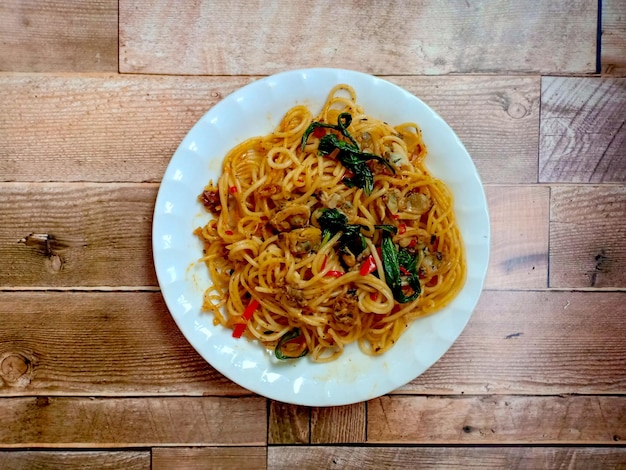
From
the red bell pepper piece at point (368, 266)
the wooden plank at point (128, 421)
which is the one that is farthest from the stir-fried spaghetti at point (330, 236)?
the wooden plank at point (128, 421)

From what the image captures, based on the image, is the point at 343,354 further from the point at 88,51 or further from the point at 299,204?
the point at 88,51

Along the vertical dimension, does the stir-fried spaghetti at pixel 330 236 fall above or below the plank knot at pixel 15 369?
above

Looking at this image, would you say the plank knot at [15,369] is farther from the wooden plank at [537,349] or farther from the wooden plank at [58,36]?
the wooden plank at [537,349]

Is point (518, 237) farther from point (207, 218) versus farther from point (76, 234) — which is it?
point (76, 234)

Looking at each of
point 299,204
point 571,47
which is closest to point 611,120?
point 571,47

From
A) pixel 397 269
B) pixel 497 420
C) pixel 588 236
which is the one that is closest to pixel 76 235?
pixel 397 269

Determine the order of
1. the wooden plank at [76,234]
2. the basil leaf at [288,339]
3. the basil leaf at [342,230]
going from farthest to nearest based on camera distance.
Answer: the wooden plank at [76,234] → the basil leaf at [288,339] → the basil leaf at [342,230]

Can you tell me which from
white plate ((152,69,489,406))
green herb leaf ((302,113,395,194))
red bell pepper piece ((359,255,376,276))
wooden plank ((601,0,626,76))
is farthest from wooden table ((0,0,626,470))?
red bell pepper piece ((359,255,376,276))

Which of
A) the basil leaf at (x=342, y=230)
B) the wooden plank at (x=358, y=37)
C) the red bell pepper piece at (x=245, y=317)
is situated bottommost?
the red bell pepper piece at (x=245, y=317)
